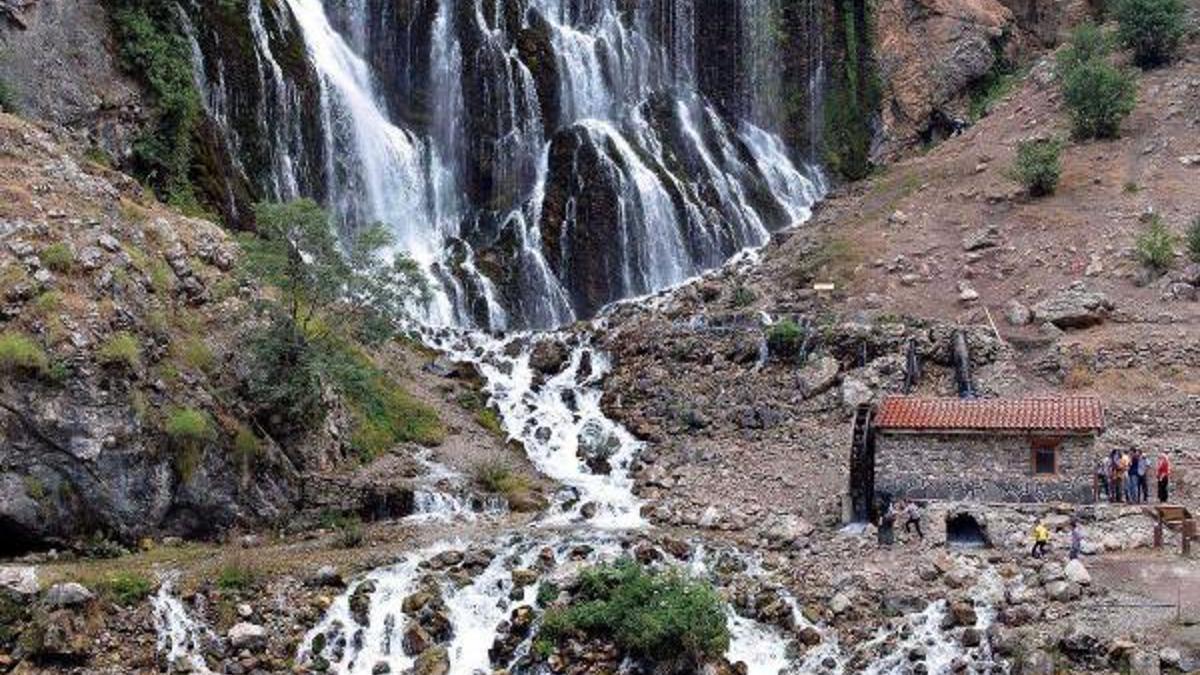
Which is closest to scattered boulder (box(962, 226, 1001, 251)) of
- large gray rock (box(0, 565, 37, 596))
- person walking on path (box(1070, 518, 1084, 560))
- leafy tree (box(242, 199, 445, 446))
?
person walking on path (box(1070, 518, 1084, 560))

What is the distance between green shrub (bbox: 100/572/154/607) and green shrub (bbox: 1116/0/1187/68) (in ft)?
152

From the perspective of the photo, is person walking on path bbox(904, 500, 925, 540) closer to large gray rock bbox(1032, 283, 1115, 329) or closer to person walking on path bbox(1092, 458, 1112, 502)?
person walking on path bbox(1092, 458, 1112, 502)

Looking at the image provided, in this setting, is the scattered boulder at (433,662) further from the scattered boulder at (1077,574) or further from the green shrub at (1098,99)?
the green shrub at (1098,99)

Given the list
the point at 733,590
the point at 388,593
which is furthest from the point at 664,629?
the point at 388,593

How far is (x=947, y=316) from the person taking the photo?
4116 cm

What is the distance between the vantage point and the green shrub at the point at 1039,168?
→ 4647 cm

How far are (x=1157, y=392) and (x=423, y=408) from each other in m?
20.9

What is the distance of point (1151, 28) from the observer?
5366 centimetres

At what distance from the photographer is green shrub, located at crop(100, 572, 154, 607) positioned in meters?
24.5

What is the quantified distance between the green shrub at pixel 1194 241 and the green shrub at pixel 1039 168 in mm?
6284

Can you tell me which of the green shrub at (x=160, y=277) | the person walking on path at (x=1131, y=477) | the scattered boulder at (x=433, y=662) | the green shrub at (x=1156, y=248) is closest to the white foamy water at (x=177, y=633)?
the scattered boulder at (x=433, y=662)

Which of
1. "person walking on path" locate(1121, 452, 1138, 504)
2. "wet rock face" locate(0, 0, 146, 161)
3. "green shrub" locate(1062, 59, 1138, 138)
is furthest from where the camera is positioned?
"green shrub" locate(1062, 59, 1138, 138)

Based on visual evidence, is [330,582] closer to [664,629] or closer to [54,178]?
[664,629]

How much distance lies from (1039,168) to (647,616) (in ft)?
97.2
